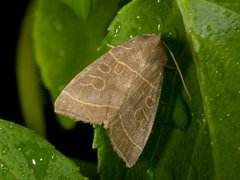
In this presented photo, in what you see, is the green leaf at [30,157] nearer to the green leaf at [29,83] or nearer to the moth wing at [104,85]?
the moth wing at [104,85]

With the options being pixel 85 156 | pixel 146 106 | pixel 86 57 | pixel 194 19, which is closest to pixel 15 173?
pixel 146 106

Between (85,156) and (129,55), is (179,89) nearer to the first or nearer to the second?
(129,55)

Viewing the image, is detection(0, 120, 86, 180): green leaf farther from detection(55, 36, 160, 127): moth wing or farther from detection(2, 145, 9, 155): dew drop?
detection(55, 36, 160, 127): moth wing

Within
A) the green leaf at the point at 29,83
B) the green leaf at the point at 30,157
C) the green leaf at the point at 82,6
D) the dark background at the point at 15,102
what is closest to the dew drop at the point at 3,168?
the green leaf at the point at 30,157

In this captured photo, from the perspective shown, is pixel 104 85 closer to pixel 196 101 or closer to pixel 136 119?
pixel 136 119

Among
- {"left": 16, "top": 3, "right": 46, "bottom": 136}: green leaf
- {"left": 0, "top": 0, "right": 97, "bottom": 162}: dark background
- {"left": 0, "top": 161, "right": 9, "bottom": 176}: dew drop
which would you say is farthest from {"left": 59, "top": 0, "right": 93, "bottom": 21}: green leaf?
{"left": 0, "top": 0, "right": 97, "bottom": 162}: dark background
